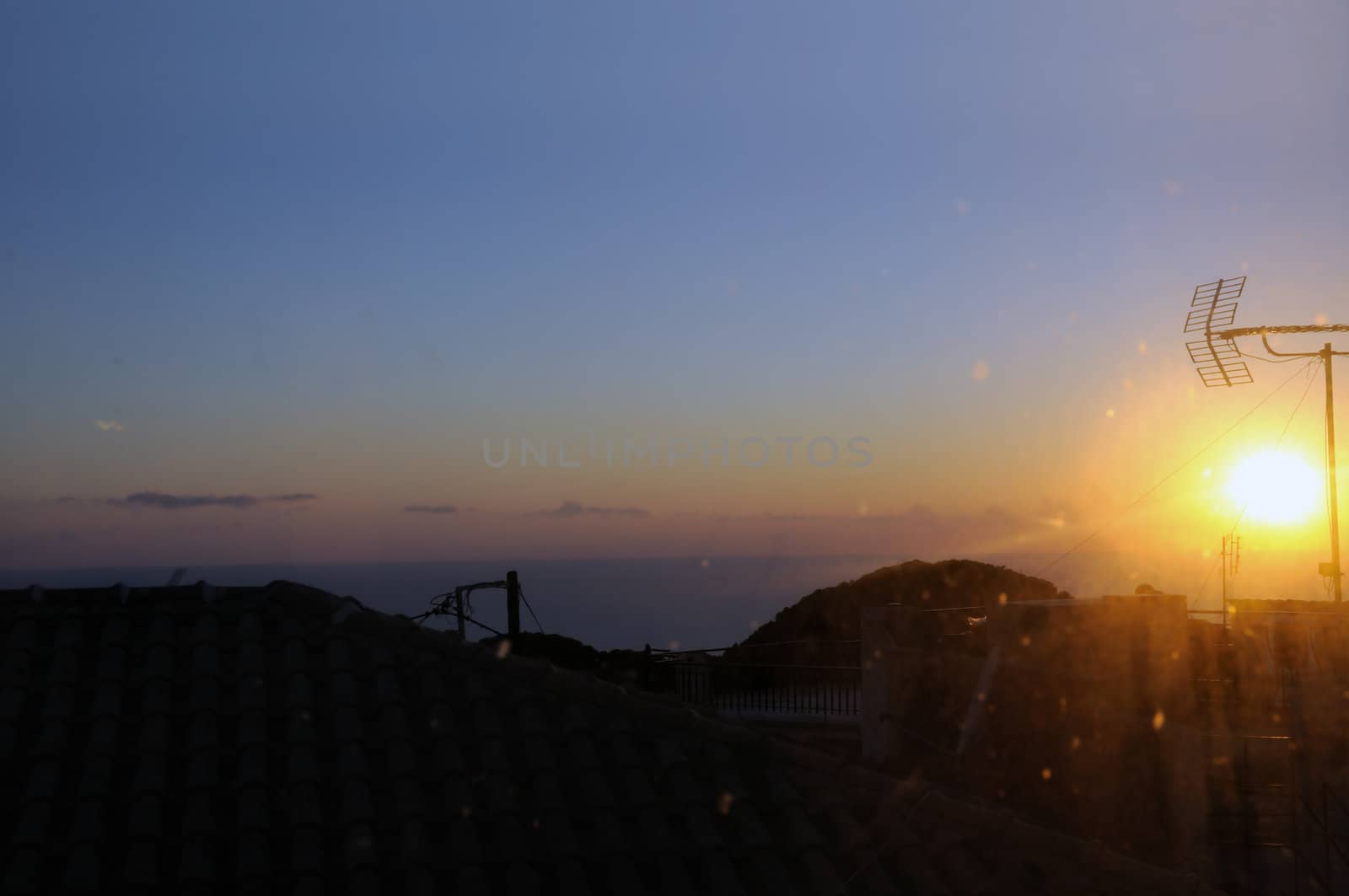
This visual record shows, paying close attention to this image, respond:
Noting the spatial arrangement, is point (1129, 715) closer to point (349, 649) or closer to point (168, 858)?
point (349, 649)

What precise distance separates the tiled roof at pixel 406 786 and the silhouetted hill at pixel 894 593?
69.9 feet

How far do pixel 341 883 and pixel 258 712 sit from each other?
1416 mm

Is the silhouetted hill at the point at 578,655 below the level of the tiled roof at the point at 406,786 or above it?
below

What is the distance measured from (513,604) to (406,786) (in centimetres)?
1514

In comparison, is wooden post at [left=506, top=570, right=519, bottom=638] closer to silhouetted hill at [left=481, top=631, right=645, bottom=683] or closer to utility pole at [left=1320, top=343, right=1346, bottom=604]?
silhouetted hill at [left=481, top=631, right=645, bottom=683]

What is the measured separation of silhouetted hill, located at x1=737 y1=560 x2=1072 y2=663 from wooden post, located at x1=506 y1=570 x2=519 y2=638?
9273 mm

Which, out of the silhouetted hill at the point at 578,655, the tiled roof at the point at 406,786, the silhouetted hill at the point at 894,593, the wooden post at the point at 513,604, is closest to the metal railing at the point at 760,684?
the silhouetted hill at the point at 578,655

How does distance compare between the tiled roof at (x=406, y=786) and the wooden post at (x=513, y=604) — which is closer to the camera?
the tiled roof at (x=406, y=786)

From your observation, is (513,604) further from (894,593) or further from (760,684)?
(894,593)

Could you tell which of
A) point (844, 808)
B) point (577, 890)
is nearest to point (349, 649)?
point (577, 890)

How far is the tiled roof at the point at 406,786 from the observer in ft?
17.6

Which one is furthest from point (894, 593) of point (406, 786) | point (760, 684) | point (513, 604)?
point (406, 786)

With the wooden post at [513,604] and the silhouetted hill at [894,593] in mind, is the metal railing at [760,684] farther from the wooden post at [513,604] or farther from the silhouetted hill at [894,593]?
the silhouetted hill at [894,593]

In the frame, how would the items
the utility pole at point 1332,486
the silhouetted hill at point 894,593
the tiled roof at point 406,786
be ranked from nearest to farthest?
the tiled roof at point 406,786, the utility pole at point 1332,486, the silhouetted hill at point 894,593
